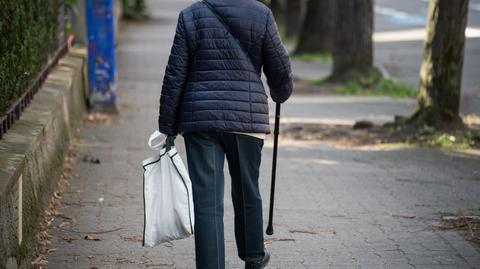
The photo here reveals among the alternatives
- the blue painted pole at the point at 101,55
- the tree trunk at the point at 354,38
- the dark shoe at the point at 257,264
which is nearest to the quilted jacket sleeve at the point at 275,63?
the dark shoe at the point at 257,264

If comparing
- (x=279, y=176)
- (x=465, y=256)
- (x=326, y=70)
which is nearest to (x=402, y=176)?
(x=279, y=176)

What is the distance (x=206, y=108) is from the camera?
5039 mm

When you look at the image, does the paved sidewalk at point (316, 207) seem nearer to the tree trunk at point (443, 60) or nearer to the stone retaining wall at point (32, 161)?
the stone retaining wall at point (32, 161)

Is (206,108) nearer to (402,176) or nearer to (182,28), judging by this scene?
(182,28)

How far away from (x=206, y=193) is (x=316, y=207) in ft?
8.55

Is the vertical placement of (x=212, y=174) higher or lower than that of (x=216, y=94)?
lower

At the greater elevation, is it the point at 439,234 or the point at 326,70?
the point at 439,234

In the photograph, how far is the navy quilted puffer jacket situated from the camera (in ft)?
16.6

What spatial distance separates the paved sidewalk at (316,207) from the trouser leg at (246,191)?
52 centimetres

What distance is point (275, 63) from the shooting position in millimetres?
5238

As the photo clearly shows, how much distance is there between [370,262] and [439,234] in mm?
954

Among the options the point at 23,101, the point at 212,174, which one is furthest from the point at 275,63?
the point at 23,101

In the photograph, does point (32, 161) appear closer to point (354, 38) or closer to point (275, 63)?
point (275, 63)

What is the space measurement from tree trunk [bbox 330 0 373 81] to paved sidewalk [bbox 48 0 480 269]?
5854 millimetres
